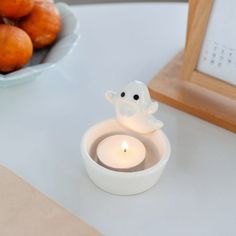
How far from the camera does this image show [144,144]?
0.66 metres

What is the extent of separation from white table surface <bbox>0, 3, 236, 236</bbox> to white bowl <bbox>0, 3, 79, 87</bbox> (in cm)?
3

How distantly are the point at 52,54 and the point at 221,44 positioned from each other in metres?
0.27

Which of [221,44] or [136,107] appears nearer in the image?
[136,107]

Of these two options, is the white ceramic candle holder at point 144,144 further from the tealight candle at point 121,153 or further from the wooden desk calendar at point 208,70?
the wooden desk calendar at point 208,70

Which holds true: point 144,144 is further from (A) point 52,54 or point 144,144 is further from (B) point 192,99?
(A) point 52,54

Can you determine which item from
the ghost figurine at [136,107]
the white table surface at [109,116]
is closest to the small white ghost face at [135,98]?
the ghost figurine at [136,107]

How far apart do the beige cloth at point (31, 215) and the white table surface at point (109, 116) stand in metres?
0.03

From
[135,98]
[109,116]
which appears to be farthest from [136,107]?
[109,116]

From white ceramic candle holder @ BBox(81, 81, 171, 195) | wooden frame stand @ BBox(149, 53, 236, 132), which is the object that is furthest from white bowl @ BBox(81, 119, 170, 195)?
wooden frame stand @ BBox(149, 53, 236, 132)

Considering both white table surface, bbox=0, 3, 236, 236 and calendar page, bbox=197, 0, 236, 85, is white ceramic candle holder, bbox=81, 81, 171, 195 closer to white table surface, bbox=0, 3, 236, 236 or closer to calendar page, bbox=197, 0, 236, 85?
white table surface, bbox=0, 3, 236, 236

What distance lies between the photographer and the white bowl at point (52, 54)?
0.74 meters

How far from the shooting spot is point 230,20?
688 mm

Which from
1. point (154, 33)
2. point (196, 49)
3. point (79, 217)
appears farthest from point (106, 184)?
point (154, 33)

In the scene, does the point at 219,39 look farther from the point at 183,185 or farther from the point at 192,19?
the point at 183,185
